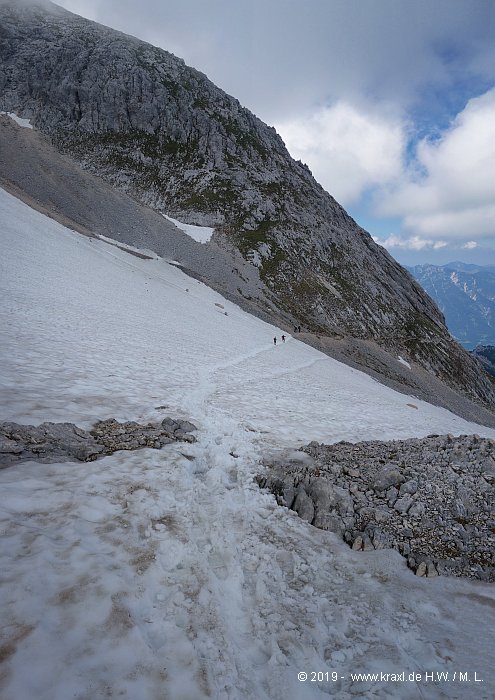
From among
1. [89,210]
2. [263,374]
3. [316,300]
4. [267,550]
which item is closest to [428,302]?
[316,300]

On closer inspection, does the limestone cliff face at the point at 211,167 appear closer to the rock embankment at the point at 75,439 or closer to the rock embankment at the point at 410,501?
the rock embankment at the point at 410,501

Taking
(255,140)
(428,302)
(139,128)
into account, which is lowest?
(428,302)

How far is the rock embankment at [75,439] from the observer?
259 inches

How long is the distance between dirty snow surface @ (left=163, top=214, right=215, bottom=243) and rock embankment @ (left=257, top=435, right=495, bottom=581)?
259 feet

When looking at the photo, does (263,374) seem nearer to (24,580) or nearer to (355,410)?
(355,410)

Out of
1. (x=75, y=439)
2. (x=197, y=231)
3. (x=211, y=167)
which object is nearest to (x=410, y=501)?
(x=75, y=439)

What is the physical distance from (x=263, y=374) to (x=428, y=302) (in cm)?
10807

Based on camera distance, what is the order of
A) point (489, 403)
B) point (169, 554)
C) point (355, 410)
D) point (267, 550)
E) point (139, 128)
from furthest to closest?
point (139, 128)
point (489, 403)
point (355, 410)
point (267, 550)
point (169, 554)

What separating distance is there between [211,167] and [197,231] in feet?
113

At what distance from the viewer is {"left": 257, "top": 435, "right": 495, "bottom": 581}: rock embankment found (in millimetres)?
6258

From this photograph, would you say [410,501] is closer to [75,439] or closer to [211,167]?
[75,439]

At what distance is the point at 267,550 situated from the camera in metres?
6.05

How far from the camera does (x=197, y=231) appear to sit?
287 feet

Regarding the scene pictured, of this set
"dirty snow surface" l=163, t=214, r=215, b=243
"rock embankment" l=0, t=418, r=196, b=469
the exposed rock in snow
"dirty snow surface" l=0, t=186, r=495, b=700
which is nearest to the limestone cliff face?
the exposed rock in snow
